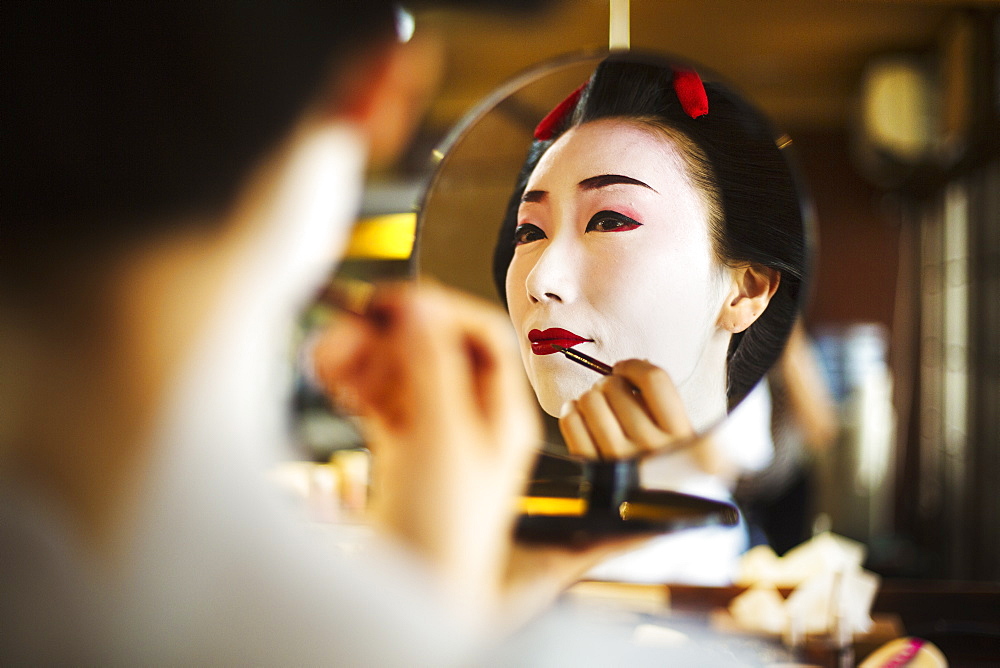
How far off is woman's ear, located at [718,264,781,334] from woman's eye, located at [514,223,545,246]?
0.14 m

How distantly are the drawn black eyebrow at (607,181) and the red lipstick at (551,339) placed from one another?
4.3 inches

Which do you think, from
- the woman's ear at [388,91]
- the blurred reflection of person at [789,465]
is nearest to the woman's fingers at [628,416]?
the woman's ear at [388,91]

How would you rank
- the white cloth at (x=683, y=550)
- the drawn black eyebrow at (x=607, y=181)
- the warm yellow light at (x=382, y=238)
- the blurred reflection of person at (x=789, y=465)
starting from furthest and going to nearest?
the blurred reflection of person at (x=789, y=465), the white cloth at (x=683, y=550), the warm yellow light at (x=382, y=238), the drawn black eyebrow at (x=607, y=181)

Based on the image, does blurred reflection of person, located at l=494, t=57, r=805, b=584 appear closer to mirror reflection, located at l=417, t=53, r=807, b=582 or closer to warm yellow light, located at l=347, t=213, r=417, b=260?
mirror reflection, located at l=417, t=53, r=807, b=582

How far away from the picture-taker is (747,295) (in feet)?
1.77

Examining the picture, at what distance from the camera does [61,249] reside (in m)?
0.78

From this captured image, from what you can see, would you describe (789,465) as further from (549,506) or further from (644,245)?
(644,245)

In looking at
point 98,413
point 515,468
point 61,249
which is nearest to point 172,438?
point 98,413

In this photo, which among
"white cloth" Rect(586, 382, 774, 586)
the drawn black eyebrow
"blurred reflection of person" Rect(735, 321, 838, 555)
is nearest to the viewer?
the drawn black eyebrow

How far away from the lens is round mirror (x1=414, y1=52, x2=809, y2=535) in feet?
1.72

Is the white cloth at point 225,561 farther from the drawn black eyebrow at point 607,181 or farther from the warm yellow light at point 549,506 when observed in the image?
the drawn black eyebrow at point 607,181

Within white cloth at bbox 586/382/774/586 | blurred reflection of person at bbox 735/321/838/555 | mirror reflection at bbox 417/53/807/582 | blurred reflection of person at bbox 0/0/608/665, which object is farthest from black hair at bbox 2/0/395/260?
blurred reflection of person at bbox 735/321/838/555

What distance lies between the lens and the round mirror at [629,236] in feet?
1.72

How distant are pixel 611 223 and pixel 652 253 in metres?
0.04
